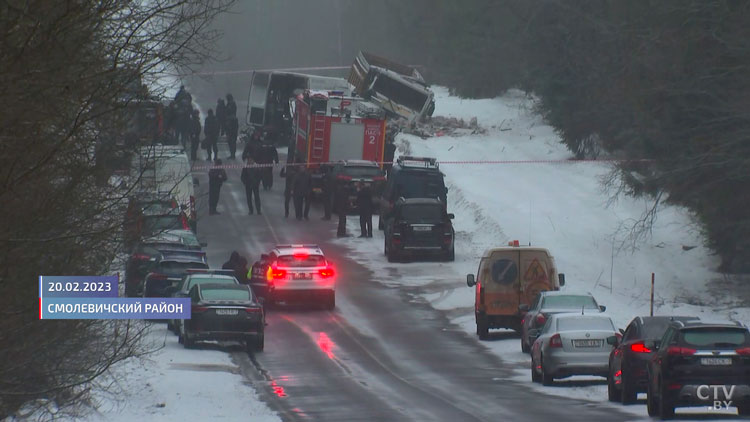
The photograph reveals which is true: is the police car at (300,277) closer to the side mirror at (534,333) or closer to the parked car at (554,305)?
the parked car at (554,305)

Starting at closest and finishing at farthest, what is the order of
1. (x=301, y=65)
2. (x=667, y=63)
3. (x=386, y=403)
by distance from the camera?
(x=386, y=403) → (x=667, y=63) → (x=301, y=65)

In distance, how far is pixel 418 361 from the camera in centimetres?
2720

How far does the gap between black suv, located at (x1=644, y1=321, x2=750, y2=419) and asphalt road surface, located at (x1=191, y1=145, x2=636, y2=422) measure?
3.94ft

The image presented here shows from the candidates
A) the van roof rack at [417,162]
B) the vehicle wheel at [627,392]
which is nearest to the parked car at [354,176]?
the van roof rack at [417,162]

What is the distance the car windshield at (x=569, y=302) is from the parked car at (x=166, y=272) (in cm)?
868

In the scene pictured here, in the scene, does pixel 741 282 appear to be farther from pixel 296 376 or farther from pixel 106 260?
pixel 106 260

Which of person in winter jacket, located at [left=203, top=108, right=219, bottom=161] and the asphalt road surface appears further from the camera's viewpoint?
person in winter jacket, located at [left=203, top=108, right=219, bottom=161]

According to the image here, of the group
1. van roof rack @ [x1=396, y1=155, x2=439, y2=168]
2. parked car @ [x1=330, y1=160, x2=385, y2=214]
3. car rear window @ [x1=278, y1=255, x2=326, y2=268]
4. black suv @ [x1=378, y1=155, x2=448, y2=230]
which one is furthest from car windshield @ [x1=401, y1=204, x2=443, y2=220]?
car rear window @ [x1=278, y1=255, x2=326, y2=268]

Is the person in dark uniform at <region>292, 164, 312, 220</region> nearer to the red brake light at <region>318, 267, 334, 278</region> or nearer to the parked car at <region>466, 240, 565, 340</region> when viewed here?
the red brake light at <region>318, 267, 334, 278</region>

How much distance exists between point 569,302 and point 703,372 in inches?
363

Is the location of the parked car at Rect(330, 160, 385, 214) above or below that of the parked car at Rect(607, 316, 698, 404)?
above

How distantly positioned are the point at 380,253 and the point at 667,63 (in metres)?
10.6

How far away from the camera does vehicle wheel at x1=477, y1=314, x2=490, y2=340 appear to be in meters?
30.6

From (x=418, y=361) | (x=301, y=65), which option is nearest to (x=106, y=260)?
(x=418, y=361)
